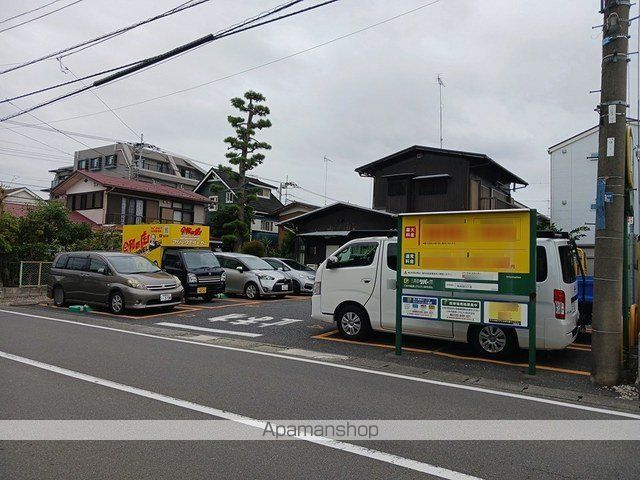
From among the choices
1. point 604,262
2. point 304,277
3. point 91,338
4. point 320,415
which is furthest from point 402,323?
point 304,277

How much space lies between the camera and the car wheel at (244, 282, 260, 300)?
54.5ft

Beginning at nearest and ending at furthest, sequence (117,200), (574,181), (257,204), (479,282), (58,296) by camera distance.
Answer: (479,282) < (58,296) < (574,181) < (117,200) < (257,204)

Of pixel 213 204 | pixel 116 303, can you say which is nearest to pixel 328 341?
pixel 116 303

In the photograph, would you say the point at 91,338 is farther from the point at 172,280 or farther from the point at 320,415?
the point at 320,415

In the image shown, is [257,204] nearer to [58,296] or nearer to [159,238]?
[159,238]

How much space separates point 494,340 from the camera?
25.1 feet

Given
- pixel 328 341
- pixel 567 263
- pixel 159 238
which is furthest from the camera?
pixel 159 238

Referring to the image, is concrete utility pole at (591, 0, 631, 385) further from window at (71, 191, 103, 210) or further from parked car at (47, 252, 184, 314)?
window at (71, 191, 103, 210)

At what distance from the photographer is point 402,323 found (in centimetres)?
850

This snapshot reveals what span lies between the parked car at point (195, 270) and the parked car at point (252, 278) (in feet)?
4.50

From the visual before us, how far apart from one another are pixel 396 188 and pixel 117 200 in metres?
17.9

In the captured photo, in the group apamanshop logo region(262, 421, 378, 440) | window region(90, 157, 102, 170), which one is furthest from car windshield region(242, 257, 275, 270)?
window region(90, 157, 102, 170)

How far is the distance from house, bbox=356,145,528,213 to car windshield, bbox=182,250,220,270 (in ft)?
43.5

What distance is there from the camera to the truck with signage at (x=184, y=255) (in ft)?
48.5
